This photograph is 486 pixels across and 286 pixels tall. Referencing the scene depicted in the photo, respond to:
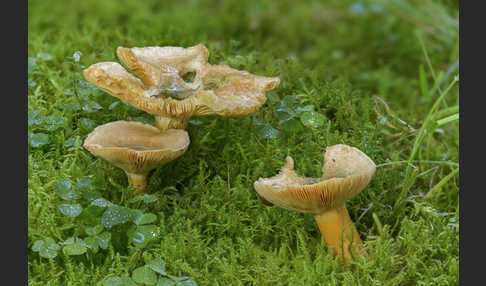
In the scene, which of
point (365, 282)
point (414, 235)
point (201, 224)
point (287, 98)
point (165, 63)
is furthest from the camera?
point (287, 98)

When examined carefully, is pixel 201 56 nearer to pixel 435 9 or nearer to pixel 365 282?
pixel 365 282

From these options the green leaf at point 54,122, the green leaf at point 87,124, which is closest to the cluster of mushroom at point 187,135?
the green leaf at point 87,124

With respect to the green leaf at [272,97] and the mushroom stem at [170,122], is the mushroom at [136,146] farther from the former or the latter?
the green leaf at [272,97]

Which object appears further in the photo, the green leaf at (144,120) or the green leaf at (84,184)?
the green leaf at (144,120)

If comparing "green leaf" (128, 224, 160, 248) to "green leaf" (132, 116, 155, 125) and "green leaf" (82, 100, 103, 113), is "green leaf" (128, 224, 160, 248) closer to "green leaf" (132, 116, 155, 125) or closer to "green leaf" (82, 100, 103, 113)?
"green leaf" (132, 116, 155, 125)

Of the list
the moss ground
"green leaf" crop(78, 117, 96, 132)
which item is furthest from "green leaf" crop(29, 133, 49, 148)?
Answer: "green leaf" crop(78, 117, 96, 132)

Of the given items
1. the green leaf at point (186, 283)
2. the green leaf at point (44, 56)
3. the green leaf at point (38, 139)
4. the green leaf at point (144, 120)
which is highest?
the green leaf at point (44, 56)

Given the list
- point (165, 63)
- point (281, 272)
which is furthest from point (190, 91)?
point (281, 272)
